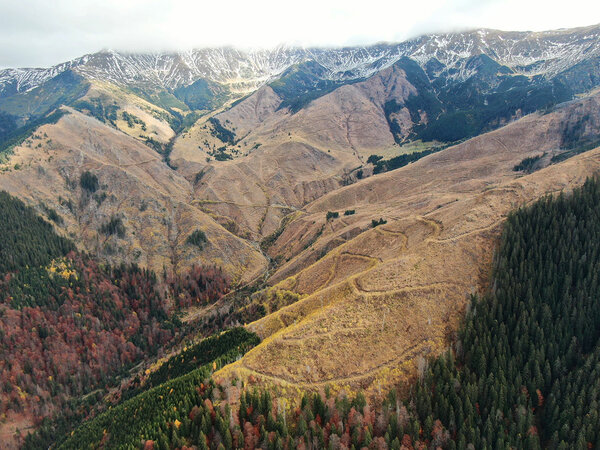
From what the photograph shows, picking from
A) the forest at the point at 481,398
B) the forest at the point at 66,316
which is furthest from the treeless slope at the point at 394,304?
the forest at the point at 66,316

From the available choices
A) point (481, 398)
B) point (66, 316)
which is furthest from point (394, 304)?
point (66, 316)

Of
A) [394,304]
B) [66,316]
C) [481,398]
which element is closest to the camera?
[481,398]

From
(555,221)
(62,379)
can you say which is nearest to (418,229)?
(555,221)

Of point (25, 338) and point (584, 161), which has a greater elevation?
point (584, 161)

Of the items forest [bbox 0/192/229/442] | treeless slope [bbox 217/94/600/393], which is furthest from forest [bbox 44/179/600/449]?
forest [bbox 0/192/229/442]

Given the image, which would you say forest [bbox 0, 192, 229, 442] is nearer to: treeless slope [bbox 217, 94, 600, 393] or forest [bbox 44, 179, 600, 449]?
forest [bbox 44, 179, 600, 449]

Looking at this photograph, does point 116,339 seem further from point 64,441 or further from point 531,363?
point 531,363

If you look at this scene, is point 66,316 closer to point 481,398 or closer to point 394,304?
point 394,304

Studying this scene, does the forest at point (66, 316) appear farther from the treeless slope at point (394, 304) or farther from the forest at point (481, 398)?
the treeless slope at point (394, 304)
